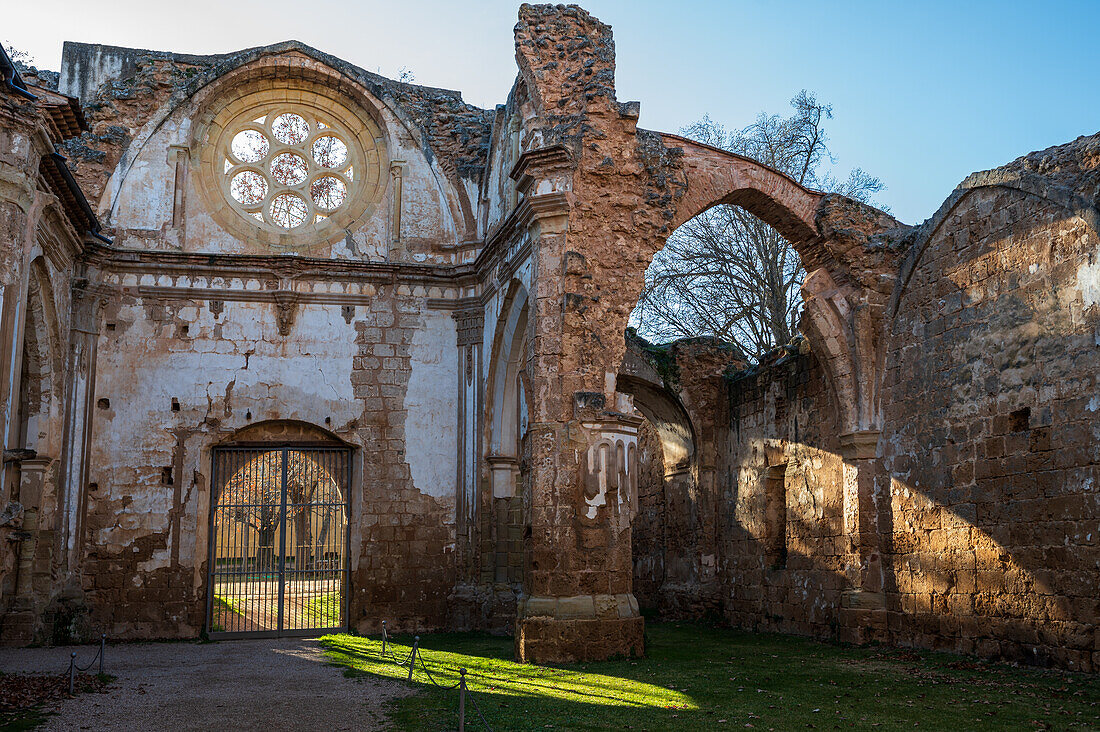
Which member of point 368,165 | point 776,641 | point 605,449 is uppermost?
point 368,165

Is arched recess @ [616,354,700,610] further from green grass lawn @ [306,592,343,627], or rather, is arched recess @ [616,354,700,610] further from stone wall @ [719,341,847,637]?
green grass lawn @ [306,592,343,627]

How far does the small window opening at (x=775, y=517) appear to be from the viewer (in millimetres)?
13383

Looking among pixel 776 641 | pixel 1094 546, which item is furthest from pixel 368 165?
pixel 1094 546

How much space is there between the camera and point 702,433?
15.4 meters

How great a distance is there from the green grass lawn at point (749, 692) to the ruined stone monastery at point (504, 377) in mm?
618

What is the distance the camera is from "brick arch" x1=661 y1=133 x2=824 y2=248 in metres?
11.3

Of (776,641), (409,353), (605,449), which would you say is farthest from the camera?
(409,353)

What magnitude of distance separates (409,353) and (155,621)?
484 centimetres

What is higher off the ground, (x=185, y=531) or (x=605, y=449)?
(x=605, y=449)

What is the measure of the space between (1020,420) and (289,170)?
1056 cm

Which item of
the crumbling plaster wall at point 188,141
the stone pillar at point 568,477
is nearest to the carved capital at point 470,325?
the crumbling plaster wall at point 188,141

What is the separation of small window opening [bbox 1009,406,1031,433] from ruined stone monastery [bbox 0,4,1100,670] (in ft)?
0.10

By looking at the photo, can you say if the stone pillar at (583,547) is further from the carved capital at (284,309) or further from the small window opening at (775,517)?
the carved capital at (284,309)

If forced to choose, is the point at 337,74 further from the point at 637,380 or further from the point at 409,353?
the point at 637,380
